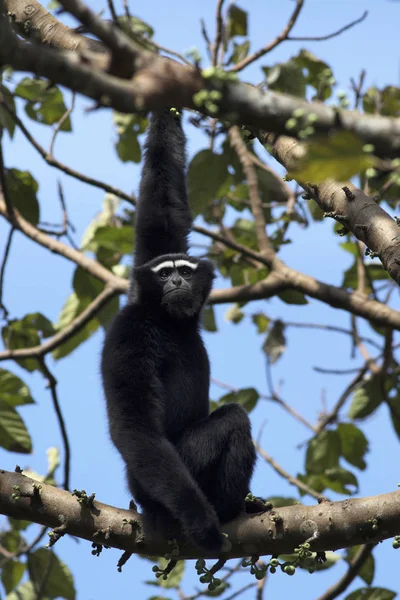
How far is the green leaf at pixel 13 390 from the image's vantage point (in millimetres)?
7617

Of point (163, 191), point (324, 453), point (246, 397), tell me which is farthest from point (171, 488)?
point (324, 453)

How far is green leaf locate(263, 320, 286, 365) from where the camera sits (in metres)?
10.2

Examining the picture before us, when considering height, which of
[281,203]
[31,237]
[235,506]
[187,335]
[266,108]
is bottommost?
[266,108]

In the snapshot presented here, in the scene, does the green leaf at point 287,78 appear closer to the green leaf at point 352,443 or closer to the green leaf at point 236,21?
the green leaf at point 236,21

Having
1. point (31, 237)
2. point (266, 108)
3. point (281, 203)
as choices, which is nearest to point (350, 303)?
point (281, 203)

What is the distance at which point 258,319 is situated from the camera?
1163cm

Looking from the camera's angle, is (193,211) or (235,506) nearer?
(235,506)

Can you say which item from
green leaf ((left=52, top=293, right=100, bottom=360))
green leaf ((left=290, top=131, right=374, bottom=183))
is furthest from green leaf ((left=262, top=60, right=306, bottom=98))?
green leaf ((left=290, top=131, right=374, bottom=183))

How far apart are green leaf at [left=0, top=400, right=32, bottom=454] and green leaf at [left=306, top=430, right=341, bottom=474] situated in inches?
130

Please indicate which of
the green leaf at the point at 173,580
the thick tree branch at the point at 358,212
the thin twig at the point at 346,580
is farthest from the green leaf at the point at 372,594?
the thick tree branch at the point at 358,212

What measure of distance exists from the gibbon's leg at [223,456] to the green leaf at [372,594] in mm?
1880

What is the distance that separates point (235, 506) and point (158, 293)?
225 centimetres

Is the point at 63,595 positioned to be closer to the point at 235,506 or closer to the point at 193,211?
the point at 235,506

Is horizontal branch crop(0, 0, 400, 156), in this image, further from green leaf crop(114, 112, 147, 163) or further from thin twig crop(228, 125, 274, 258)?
green leaf crop(114, 112, 147, 163)
